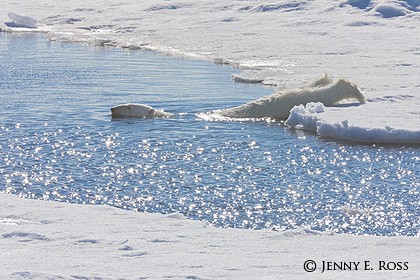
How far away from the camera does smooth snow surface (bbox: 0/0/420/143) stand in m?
15.0

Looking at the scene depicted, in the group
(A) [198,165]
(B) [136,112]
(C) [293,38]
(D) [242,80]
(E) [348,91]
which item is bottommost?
(A) [198,165]

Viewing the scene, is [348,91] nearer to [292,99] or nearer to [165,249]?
[292,99]

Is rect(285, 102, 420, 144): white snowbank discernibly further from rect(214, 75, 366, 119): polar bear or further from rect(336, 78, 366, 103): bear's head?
rect(336, 78, 366, 103): bear's head

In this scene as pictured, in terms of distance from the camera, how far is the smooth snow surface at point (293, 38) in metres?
15.0

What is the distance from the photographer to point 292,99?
611 inches

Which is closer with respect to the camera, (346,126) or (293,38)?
(346,126)

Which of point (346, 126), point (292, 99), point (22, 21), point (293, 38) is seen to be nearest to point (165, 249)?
point (346, 126)

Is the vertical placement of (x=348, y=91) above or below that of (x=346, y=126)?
above

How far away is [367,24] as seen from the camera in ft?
93.2

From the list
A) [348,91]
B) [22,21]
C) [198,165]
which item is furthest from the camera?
[22,21]

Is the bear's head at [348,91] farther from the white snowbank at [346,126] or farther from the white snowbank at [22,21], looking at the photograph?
the white snowbank at [22,21]

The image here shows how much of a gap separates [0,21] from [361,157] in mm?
27093

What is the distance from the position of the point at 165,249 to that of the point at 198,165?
14.2 feet

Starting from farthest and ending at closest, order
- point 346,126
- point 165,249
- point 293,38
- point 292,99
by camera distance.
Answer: point 293,38 < point 292,99 < point 346,126 < point 165,249
